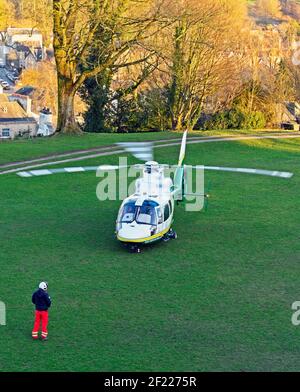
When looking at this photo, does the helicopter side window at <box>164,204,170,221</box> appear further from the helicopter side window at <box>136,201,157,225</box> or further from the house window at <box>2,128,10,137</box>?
the house window at <box>2,128,10,137</box>

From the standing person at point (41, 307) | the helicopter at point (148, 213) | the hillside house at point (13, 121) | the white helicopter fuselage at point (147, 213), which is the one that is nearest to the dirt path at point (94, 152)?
the helicopter at point (148, 213)

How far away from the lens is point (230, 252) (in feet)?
74.3

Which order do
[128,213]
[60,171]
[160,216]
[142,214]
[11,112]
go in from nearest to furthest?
[142,214]
[128,213]
[160,216]
[60,171]
[11,112]

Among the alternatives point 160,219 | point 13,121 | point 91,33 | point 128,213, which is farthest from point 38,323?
point 13,121

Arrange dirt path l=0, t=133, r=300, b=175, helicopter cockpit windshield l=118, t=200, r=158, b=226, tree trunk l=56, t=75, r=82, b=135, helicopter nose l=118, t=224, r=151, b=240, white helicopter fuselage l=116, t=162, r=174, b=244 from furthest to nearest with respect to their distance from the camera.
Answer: tree trunk l=56, t=75, r=82, b=135 → dirt path l=0, t=133, r=300, b=175 → helicopter cockpit windshield l=118, t=200, r=158, b=226 → white helicopter fuselage l=116, t=162, r=174, b=244 → helicopter nose l=118, t=224, r=151, b=240

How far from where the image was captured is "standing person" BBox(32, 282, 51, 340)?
53.2ft

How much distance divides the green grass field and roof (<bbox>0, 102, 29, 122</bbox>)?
154 feet

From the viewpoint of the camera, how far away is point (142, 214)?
2222 centimetres

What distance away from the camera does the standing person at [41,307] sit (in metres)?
16.2

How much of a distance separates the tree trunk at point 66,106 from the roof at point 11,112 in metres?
32.9

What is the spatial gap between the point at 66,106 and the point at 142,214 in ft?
76.5

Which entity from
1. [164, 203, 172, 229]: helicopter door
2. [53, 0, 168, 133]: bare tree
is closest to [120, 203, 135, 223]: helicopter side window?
[164, 203, 172, 229]: helicopter door

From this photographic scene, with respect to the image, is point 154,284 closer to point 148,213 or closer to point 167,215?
point 148,213

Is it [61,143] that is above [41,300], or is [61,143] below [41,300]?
above
